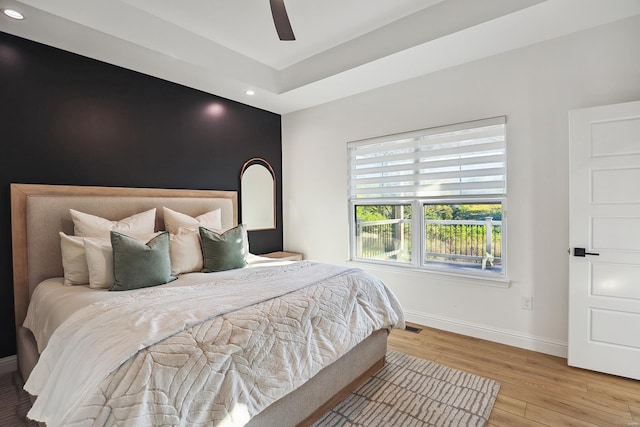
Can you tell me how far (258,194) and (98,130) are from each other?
1.92 m

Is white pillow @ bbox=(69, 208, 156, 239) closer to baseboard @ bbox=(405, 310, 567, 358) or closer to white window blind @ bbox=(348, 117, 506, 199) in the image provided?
white window blind @ bbox=(348, 117, 506, 199)

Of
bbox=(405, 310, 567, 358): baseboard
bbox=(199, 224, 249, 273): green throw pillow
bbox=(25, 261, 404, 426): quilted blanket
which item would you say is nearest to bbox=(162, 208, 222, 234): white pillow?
bbox=(199, 224, 249, 273): green throw pillow

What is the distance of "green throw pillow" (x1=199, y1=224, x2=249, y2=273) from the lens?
2730 millimetres

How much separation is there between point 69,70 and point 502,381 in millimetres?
4286

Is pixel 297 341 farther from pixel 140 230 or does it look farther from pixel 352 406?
pixel 140 230

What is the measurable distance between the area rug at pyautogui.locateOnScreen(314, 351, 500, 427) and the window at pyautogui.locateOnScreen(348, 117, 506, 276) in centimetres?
114

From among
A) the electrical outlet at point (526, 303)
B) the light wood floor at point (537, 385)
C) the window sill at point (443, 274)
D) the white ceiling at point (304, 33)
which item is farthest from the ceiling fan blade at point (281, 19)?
the electrical outlet at point (526, 303)

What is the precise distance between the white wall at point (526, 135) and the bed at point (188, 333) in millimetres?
1070

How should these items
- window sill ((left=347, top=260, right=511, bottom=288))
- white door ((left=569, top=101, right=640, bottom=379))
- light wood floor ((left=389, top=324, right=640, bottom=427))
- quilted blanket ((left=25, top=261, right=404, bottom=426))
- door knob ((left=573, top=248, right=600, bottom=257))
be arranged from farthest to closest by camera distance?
Answer: window sill ((left=347, top=260, right=511, bottom=288)), door knob ((left=573, top=248, right=600, bottom=257)), white door ((left=569, top=101, right=640, bottom=379)), light wood floor ((left=389, top=324, right=640, bottom=427)), quilted blanket ((left=25, top=261, right=404, bottom=426))

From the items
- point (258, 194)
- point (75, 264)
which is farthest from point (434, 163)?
point (75, 264)

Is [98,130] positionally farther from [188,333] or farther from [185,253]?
[188,333]

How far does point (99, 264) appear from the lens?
2.20 metres

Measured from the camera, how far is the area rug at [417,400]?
1.92 meters

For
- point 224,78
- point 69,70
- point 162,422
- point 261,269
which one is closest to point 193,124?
point 224,78
